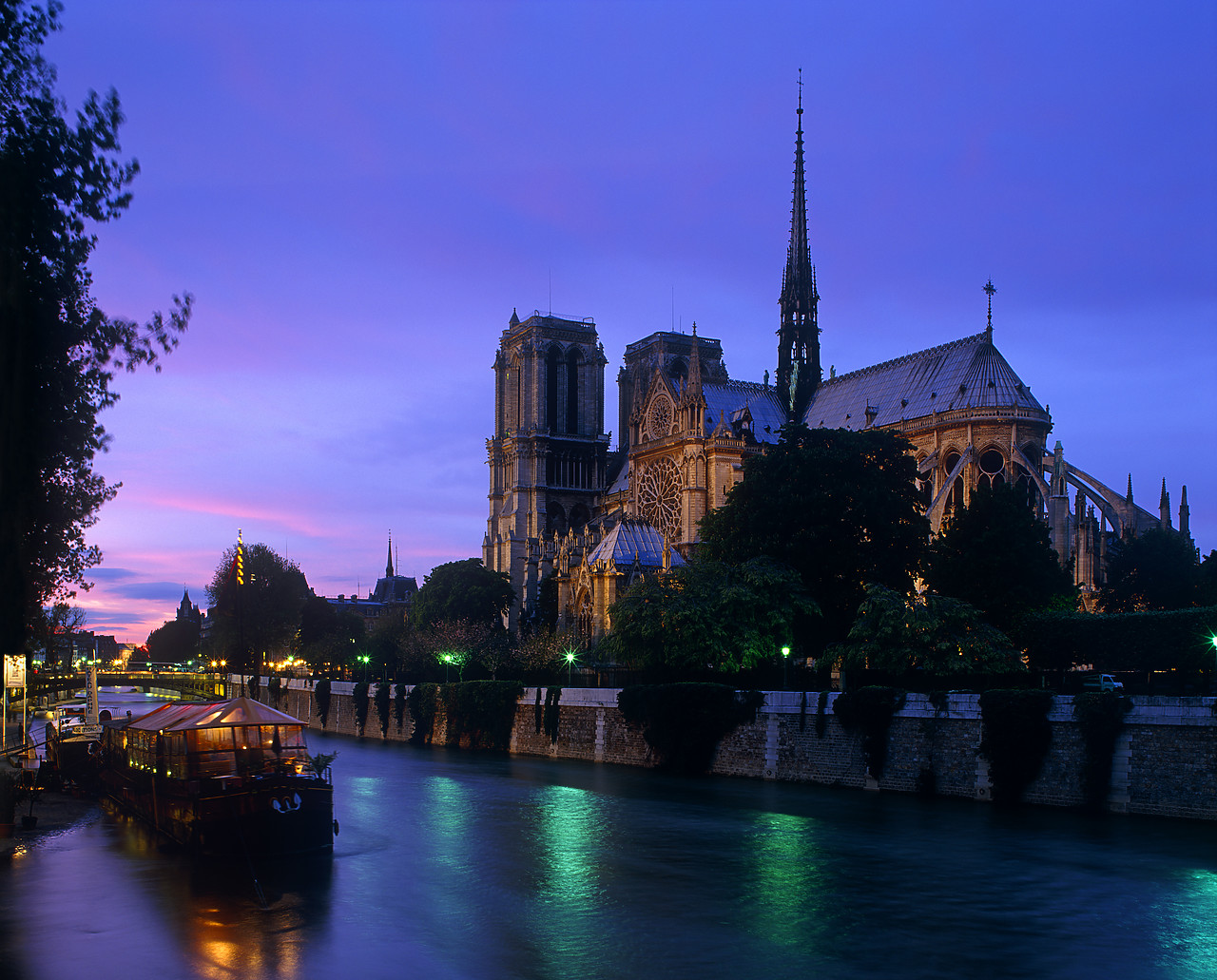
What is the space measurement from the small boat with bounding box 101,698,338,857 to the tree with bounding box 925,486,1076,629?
29.1 m

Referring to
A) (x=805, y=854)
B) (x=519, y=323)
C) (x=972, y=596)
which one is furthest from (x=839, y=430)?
(x=519, y=323)

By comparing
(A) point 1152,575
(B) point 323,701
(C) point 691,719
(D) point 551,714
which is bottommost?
(B) point 323,701

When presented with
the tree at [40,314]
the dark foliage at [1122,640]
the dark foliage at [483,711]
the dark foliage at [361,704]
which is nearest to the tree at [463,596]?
the dark foliage at [361,704]

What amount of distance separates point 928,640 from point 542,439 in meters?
72.1

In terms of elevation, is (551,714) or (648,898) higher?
(551,714)

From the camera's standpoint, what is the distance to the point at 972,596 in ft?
159

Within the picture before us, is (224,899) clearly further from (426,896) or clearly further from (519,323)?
(519,323)

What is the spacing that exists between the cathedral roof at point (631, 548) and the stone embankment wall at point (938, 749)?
15975 millimetres

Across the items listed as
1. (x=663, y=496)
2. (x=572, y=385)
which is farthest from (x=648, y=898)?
(x=572, y=385)

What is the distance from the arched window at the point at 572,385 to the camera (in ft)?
376

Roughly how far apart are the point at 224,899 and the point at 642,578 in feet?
106

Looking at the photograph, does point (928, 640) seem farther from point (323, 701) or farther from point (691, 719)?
point (323, 701)

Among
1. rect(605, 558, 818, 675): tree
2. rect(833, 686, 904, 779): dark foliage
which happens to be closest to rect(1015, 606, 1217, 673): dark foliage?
rect(605, 558, 818, 675): tree

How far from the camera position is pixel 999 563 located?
4831 cm
